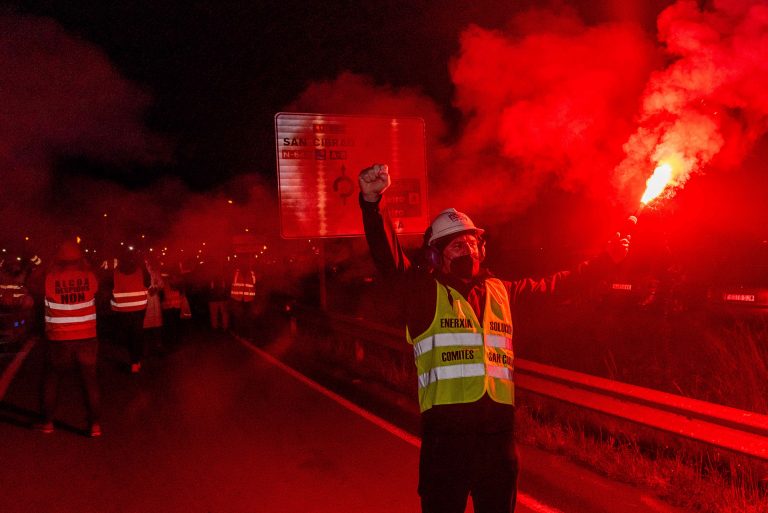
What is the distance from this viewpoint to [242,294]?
53.8 feet

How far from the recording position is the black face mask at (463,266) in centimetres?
343

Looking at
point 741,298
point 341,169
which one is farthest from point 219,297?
point 741,298

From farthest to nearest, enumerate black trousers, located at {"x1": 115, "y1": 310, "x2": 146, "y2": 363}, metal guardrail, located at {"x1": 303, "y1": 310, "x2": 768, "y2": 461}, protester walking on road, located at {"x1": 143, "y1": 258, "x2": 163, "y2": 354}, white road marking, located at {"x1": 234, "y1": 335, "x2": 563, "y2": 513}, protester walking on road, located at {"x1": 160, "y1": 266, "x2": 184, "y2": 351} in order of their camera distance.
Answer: protester walking on road, located at {"x1": 160, "y1": 266, "x2": 184, "y2": 351}
protester walking on road, located at {"x1": 143, "y1": 258, "x2": 163, "y2": 354}
black trousers, located at {"x1": 115, "y1": 310, "x2": 146, "y2": 363}
white road marking, located at {"x1": 234, "y1": 335, "x2": 563, "y2": 513}
metal guardrail, located at {"x1": 303, "y1": 310, "x2": 768, "y2": 461}

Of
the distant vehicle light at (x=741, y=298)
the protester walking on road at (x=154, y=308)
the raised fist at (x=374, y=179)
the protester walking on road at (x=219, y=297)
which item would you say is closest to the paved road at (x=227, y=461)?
the protester walking on road at (x=154, y=308)

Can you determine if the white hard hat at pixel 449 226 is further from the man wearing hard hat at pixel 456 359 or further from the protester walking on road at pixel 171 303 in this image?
the protester walking on road at pixel 171 303

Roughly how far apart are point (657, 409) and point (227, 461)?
143 inches

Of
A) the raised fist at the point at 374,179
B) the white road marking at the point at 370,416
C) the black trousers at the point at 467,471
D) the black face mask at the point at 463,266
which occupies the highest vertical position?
the raised fist at the point at 374,179

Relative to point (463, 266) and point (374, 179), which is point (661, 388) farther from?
point (374, 179)

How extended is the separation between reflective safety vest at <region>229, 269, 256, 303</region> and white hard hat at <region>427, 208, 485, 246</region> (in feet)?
43.3

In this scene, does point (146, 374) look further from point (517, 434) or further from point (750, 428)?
point (750, 428)

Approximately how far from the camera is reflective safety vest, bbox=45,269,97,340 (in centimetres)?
753

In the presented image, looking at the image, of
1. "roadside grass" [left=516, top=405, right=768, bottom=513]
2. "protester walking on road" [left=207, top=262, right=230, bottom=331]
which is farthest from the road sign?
"roadside grass" [left=516, top=405, right=768, bottom=513]

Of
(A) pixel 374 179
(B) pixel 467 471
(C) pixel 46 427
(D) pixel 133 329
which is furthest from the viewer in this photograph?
(D) pixel 133 329

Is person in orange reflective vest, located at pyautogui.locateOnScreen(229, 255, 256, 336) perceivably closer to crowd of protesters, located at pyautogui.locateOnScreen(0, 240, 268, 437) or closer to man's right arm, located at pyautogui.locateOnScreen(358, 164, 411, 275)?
crowd of protesters, located at pyautogui.locateOnScreen(0, 240, 268, 437)
